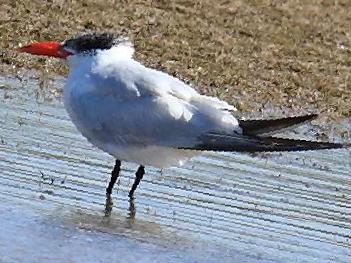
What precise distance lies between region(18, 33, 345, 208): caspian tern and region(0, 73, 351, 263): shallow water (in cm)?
29

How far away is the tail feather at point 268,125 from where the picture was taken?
7.25 meters

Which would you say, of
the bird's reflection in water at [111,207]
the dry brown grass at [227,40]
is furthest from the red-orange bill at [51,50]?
the dry brown grass at [227,40]

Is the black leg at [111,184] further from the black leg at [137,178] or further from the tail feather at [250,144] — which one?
the tail feather at [250,144]

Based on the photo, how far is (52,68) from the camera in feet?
40.2

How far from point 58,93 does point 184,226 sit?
419 centimetres

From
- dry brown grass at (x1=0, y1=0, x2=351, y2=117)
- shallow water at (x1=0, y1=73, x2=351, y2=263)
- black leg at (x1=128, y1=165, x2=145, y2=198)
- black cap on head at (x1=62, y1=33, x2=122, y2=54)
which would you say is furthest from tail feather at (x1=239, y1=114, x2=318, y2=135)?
dry brown grass at (x1=0, y1=0, x2=351, y2=117)

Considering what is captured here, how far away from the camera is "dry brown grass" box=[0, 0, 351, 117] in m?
12.5

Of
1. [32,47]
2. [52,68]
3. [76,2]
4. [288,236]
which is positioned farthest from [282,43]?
[288,236]

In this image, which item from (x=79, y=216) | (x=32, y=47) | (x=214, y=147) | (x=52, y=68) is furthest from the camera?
(x=52, y=68)

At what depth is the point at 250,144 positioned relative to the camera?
24.5 feet

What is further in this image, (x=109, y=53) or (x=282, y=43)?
(x=282, y=43)

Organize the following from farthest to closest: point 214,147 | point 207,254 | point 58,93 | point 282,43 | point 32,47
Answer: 1. point 282,43
2. point 58,93
3. point 32,47
4. point 214,147
5. point 207,254

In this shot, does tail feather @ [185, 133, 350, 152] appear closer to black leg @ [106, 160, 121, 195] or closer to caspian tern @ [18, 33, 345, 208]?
caspian tern @ [18, 33, 345, 208]

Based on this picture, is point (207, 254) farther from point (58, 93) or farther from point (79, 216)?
point (58, 93)
